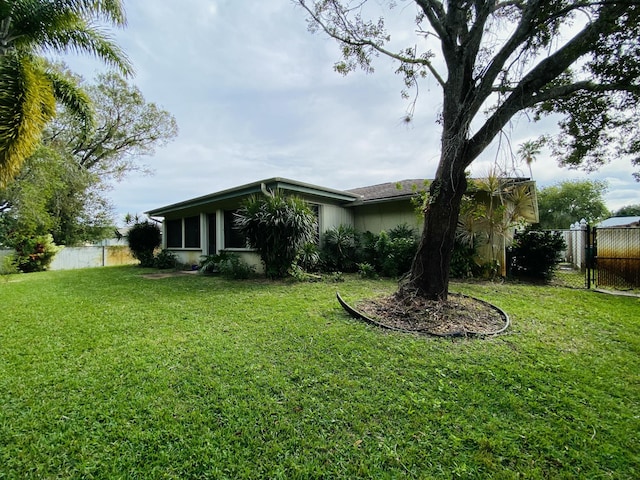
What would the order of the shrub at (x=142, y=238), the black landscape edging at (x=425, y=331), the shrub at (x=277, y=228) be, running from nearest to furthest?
the black landscape edging at (x=425, y=331)
the shrub at (x=277, y=228)
the shrub at (x=142, y=238)

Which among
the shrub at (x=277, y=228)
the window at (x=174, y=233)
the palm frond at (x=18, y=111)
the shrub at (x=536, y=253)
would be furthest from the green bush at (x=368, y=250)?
the window at (x=174, y=233)

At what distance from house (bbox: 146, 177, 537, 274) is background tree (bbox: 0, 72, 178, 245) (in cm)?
575

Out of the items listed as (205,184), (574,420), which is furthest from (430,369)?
(205,184)

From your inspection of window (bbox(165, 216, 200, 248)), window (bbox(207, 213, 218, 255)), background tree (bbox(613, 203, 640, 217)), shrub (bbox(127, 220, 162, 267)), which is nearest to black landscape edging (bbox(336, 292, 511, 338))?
window (bbox(207, 213, 218, 255))

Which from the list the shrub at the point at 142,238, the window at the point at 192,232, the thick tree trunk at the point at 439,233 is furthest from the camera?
the shrub at the point at 142,238

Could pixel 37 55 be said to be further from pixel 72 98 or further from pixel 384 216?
pixel 384 216

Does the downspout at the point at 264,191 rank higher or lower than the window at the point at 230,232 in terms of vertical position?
higher

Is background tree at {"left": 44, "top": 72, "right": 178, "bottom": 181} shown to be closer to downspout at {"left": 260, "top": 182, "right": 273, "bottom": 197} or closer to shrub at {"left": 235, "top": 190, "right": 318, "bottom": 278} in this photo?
downspout at {"left": 260, "top": 182, "right": 273, "bottom": 197}

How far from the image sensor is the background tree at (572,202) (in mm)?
25609

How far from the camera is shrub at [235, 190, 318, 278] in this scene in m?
7.38

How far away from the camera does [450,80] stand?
4.55 metres

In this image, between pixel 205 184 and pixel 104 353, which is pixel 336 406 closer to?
pixel 104 353

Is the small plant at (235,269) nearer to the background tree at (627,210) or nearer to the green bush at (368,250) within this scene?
the green bush at (368,250)

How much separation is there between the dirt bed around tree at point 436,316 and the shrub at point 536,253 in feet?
13.8
